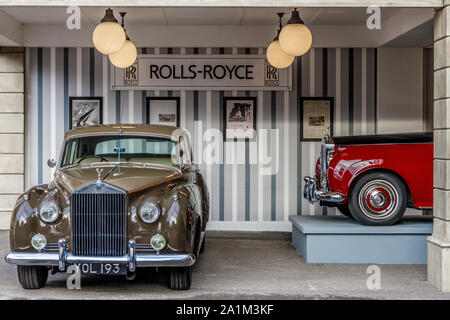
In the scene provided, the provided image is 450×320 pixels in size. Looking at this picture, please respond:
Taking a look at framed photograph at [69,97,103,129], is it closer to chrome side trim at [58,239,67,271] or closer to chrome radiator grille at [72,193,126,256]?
chrome radiator grille at [72,193,126,256]

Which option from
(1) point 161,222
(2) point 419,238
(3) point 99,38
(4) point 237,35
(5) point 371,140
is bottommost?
(2) point 419,238

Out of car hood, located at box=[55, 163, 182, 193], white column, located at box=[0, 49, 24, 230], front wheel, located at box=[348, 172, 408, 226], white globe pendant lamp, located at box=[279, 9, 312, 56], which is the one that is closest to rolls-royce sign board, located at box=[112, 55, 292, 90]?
white column, located at box=[0, 49, 24, 230]

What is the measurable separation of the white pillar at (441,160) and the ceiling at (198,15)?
2.74 m

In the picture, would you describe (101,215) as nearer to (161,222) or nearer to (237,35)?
(161,222)

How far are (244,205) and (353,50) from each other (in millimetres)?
3094

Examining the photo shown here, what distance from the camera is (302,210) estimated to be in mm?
9047

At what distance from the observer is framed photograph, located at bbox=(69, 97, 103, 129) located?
906cm

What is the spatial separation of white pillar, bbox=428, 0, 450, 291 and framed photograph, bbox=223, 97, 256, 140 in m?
4.00

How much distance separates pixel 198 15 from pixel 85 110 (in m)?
2.44

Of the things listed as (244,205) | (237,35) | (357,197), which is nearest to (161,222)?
(357,197)

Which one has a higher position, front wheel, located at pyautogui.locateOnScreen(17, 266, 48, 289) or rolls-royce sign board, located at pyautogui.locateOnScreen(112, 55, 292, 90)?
rolls-royce sign board, located at pyautogui.locateOnScreen(112, 55, 292, 90)

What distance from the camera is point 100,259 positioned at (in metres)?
4.67

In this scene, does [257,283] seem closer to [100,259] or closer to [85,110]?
[100,259]

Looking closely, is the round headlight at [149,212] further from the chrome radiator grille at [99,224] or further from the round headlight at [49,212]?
the round headlight at [49,212]
